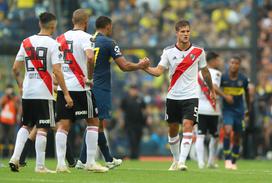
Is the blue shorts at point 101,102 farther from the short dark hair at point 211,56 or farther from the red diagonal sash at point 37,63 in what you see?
the short dark hair at point 211,56

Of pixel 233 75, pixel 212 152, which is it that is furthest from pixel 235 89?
pixel 212 152

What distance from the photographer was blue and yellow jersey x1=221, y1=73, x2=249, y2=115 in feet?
66.1

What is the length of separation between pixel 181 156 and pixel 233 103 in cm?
474

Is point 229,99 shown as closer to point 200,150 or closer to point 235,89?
point 235,89

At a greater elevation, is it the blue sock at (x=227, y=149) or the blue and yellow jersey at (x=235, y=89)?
the blue and yellow jersey at (x=235, y=89)

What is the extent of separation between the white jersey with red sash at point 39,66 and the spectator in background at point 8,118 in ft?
43.1

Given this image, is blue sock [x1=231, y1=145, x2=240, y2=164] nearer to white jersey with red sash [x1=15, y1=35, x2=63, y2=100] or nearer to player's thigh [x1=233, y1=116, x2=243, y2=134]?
player's thigh [x1=233, y1=116, x2=243, y2=134]

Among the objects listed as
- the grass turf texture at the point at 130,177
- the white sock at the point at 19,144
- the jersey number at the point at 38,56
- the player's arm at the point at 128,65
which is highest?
the jersey number at the point at 38,56

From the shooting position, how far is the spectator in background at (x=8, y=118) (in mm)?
27750

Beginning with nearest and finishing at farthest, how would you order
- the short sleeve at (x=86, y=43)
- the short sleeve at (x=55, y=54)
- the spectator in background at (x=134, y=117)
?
the short sleeve at (x=55, y=54), the short sleeve at (x=86, y=43), the spectator in background at (x=134, y=117)

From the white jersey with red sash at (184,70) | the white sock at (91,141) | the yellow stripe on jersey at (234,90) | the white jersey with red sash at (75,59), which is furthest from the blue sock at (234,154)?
the white jersey with red sash at (75,59)

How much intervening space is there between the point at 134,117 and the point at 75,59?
1333 cm

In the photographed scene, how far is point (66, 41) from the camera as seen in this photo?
1491 cm

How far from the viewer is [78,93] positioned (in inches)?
583
